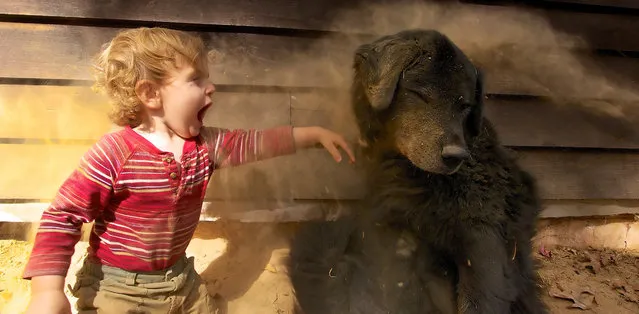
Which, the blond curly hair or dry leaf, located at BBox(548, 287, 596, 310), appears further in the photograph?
dry leaf, located at BBox(548, 287, 596, 310)

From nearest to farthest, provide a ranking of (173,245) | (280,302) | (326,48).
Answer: (173,245), (280,302), (326,48)

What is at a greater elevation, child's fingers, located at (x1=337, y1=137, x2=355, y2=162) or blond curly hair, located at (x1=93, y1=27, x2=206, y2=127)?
blond curly hair, located at (x1=93, y1=27, x2=206, y2=127)

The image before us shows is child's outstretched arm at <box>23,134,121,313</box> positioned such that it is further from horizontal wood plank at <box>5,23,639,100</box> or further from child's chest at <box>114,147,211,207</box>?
horizontal wood plank at <box>5,23,639,100</box>

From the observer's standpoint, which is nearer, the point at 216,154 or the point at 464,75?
the point at 464,75

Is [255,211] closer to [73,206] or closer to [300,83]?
[300,83]

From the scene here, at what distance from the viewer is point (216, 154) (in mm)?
1907

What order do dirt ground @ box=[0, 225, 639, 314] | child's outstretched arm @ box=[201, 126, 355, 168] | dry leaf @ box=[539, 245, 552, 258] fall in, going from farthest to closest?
dry leaf @ box=[539, 245, 552, 258], dirt ground @ box=[0, 225, 639, 314], child's outstretched arm @ box=[201, 126, 355, 168]

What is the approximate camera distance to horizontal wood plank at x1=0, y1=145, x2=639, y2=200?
2479mm

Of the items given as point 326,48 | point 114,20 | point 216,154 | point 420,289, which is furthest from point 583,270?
point 114,20

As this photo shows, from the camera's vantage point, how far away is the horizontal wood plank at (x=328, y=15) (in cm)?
231

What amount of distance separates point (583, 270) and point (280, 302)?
79.8 inches

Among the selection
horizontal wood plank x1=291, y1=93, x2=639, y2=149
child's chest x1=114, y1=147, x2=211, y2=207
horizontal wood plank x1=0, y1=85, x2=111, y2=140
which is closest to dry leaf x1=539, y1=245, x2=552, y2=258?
horizontal wood plank x1=291, y1=93, x2=639, y2=149

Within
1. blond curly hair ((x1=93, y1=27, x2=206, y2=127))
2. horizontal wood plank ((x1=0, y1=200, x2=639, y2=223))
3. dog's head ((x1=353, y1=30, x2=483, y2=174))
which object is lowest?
horizontal wood plank ((x1=0, y1=200, x2=639, y2=223))

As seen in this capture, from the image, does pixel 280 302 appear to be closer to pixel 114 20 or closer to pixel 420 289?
pixel 420 289
